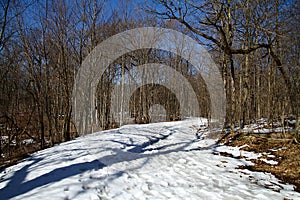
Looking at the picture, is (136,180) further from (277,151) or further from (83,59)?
(83,59)

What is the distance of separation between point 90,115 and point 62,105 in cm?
376

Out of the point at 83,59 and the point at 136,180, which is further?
the point at 83,59

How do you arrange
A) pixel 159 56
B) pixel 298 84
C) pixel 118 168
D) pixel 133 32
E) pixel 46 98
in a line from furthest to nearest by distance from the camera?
1. pixel 159 56
2. pixel 133 32
3. pixel 46 98
4. pixel 298 84
5. pixel 118 168

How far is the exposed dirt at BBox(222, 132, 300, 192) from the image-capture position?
406cm

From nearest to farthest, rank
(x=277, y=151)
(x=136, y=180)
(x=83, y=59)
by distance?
1. (x=136, y=180)
2. (x=277, y=151)
3. (x=83, y=59)

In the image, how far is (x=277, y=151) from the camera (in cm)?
562

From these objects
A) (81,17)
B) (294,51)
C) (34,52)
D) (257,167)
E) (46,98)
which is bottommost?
(257,167)

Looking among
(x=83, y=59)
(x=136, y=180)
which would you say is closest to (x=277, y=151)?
(x=136, y=180)

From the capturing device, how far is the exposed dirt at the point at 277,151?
4059 mm

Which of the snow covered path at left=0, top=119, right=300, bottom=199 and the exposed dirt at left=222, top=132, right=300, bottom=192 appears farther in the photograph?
the exposed dirt at left=222, top=132, right=300, bottom=192

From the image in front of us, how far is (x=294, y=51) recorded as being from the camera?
20.4 feet

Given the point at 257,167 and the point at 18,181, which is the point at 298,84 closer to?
the point at 257,167

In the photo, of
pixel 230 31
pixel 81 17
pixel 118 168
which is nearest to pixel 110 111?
pixel 81 17

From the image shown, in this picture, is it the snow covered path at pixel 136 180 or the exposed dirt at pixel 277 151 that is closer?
the snow covered path at pixel 136 180
